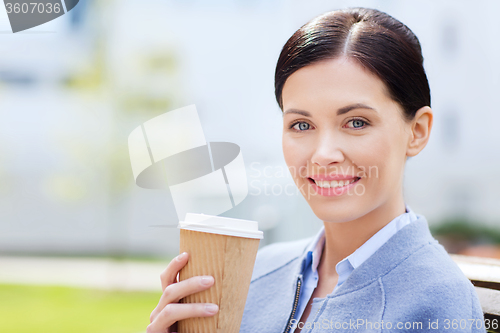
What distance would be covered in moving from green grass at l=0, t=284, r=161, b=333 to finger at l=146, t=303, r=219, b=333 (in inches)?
142

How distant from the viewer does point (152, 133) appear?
1716 mm

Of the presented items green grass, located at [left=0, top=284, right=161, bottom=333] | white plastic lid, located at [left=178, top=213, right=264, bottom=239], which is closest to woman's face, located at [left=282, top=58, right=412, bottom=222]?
white plastic lid, located at [left=178, top=213, right=264, bottom=239]

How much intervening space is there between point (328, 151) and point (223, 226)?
345 mm

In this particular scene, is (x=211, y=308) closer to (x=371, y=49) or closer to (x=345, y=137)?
(x=345, y=137)

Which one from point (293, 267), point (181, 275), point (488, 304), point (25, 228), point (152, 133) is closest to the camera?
point (181, 275)

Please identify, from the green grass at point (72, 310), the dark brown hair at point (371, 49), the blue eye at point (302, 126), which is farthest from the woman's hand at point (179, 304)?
the green grass at point (72, 310)

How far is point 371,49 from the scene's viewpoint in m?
1.12

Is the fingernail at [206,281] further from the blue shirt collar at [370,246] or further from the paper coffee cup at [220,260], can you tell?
the blue shirt collar at [370,246]

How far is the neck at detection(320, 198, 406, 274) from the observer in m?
1.23

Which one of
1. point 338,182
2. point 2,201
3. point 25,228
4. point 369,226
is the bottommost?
point 25,228

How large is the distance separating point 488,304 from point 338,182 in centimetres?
58

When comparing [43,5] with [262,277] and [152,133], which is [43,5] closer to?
[152,133]

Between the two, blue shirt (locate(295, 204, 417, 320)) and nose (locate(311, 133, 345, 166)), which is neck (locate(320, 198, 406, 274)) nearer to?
blue shirt (locate(295, 204, 417, 320))

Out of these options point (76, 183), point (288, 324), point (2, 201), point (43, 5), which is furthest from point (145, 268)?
point (288, 324)
